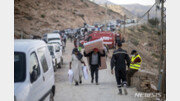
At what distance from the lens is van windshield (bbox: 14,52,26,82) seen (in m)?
5.66

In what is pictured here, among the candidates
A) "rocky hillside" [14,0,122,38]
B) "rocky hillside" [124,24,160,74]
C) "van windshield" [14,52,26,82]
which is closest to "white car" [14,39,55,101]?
"van windshield" [14,52,26,82]

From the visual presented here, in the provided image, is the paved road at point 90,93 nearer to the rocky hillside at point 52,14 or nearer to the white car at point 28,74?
the white car at point 28,74

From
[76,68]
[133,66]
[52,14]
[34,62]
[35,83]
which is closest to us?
[35,83]

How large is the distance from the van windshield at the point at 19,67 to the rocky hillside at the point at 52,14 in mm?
57039

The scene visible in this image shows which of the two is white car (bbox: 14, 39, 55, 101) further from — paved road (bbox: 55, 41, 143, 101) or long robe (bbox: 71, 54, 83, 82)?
long robe (bbox: 71, 54, 83, 82)

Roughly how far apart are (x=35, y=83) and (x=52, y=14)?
83528 millimetres

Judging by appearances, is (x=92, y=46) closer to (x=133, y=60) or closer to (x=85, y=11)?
(x=133, y=60)

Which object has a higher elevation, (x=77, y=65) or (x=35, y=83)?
(x=35, y=83)

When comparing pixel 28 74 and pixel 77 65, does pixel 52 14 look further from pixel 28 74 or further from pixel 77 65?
pixel 28 74

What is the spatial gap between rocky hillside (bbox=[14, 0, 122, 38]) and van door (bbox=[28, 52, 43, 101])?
2227 inches

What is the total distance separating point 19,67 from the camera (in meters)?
5.80

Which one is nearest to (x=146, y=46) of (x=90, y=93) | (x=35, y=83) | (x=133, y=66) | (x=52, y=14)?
(x=133, y=66)

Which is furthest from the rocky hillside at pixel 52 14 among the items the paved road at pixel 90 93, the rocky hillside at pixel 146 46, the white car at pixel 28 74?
the white car at pixel 28 74

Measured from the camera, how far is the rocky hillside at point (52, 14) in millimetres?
71312
